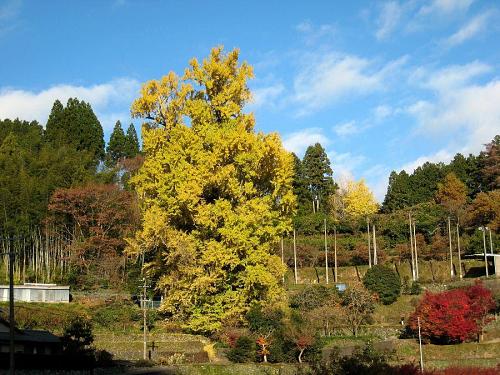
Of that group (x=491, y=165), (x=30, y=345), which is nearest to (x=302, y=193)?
(x=491, y=165)

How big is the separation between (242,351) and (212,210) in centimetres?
692

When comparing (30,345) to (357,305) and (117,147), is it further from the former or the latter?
(117,147)

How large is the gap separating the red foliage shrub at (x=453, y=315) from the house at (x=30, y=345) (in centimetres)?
2002

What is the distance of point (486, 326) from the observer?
38844 millimetres

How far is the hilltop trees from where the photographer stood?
31.0 metres

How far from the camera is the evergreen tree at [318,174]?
7412 cm

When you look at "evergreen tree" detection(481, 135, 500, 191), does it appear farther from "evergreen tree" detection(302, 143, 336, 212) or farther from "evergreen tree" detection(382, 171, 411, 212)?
"evergreen tree" detection(302, 143, 336, 212)

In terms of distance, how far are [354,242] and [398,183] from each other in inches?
622

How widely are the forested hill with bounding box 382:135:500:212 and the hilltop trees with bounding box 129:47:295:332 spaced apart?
42.2 meters

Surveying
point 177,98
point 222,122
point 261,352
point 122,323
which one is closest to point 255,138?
point 222,122

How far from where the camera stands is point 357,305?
42500 millimetres

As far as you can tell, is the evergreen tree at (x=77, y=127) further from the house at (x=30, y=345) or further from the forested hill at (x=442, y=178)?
Result: the house at (x=30, y=345)

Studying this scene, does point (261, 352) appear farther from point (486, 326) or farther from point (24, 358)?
point (486, 326)

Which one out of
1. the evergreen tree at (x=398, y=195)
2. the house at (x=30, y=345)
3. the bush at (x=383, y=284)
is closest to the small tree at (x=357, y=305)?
the bush at (x=383, y=284)
